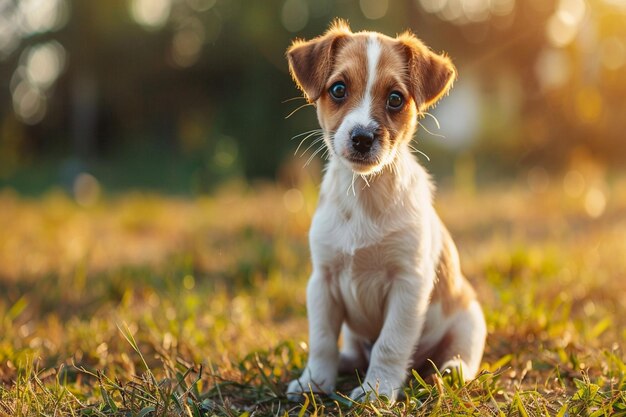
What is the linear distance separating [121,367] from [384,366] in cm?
164

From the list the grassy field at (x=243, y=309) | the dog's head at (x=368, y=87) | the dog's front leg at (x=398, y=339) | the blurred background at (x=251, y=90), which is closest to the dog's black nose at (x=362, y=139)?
the dog's head at (x=368, y=87)

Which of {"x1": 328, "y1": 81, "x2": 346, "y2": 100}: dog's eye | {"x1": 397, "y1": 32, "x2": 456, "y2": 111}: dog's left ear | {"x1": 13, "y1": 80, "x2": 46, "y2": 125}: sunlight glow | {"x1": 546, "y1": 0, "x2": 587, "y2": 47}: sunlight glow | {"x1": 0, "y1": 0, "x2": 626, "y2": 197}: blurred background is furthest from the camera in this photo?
{"x1": 13, "y1": 80, "x2": 46, "y2": 125}: sunlight glow

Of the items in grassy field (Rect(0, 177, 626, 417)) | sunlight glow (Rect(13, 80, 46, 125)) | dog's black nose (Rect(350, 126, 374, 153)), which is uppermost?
dog's black nose (Rect(350, 126, 374, 153))

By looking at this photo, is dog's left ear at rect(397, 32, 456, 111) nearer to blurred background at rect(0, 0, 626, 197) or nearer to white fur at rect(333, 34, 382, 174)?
white fur at rect(333, 34, 382, 174)

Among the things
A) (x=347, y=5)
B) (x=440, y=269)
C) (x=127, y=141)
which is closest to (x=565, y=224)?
(x=440, y=269)

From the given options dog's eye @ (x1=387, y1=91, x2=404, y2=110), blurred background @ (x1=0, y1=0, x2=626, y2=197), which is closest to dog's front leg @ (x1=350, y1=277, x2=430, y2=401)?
dog's eye @ (x1=387, y1=91, x2=404, y2=110)

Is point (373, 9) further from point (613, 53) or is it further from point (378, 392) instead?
point (378, 392)

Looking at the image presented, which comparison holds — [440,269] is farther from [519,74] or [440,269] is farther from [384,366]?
[519,74]

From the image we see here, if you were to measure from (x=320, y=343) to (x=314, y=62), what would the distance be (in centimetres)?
149

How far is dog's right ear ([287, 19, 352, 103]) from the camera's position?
354cm

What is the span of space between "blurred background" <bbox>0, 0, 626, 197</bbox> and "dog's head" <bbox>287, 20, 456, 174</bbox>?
8296 mm

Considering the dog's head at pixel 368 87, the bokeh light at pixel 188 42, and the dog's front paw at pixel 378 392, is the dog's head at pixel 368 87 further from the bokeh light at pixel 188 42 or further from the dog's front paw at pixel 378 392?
the bokeh light at pixel 188 42

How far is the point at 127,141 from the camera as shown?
23.2m

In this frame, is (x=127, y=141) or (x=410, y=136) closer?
(x=410, y=136)
